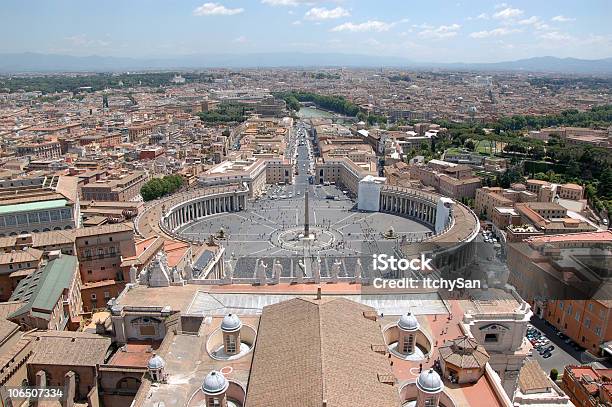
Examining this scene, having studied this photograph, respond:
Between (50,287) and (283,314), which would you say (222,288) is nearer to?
(283,314)

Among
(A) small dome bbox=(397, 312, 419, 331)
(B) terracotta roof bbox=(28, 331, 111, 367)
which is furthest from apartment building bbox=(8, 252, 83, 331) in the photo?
(A) small dome bbox=(397, 312, 419, 331)

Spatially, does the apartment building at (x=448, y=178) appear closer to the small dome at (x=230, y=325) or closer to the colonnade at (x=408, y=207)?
the colonnade at (x=408, y=207)

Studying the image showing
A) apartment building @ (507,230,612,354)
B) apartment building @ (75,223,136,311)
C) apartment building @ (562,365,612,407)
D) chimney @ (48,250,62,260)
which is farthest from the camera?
apartment building @ (75,223,136,311)

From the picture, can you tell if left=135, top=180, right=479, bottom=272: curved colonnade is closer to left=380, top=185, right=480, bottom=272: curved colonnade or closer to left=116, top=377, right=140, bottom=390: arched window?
left=380, top=185, right=480, bottom=272: curved colonnade

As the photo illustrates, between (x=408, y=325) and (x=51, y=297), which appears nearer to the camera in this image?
(x=408, y=325)

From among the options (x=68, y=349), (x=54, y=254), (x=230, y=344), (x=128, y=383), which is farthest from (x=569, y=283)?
(x=54, y=254)

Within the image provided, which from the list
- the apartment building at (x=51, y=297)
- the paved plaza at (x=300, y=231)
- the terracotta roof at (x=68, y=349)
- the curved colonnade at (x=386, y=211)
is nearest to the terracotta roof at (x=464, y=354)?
the curved colonnade at (x=386, y=211)

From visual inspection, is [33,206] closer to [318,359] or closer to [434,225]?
[318,359]
